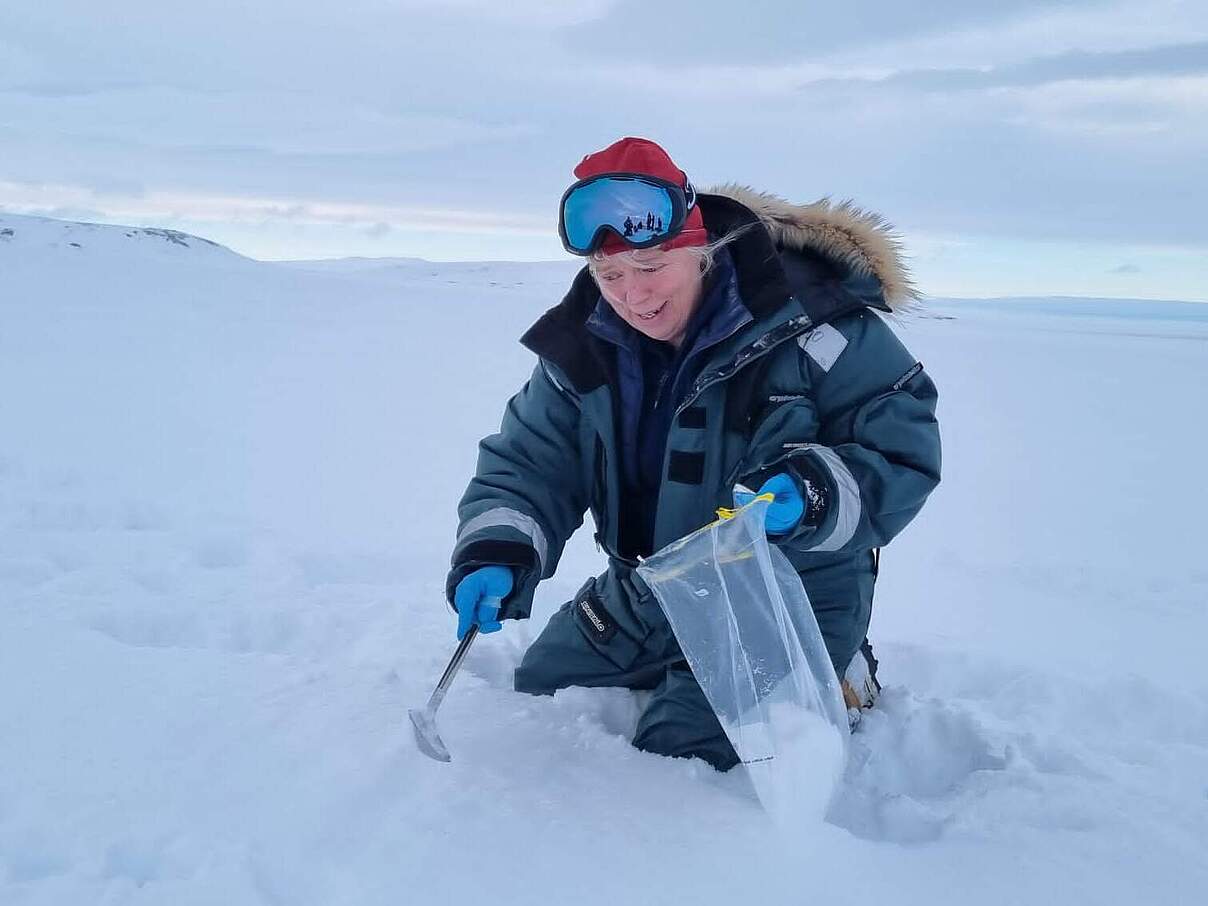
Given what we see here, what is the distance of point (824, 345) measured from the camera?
1.90 m

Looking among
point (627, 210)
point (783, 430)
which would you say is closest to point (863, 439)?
point (783, 430)

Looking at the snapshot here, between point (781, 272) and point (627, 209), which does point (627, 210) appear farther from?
point (781, 272)

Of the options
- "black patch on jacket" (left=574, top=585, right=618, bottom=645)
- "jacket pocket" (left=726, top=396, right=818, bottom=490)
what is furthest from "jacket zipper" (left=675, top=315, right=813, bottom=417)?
"black patch on jacket" (left=574, top=585, right=618, bottom=645)

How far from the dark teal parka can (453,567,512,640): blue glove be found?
3 centimetres

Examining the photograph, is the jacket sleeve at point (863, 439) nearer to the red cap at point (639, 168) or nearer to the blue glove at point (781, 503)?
the blue glove at point (781, 503)

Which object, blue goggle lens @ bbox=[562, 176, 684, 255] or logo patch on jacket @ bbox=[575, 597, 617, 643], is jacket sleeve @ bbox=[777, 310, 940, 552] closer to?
blue goggle lens @ bbox=[562, 176, 684, 255]

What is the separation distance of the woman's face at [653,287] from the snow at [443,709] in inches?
35.5

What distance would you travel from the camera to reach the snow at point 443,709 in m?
1.48

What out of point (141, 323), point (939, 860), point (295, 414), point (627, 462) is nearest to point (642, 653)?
point (627, 462)

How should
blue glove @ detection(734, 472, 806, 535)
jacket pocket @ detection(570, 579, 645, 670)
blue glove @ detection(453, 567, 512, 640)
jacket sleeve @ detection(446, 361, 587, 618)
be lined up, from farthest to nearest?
jacket pocket @ detection(570, 579, 645, 670)
jacket sleeve @ detection(446, 361, 587, 618)
blue glove @ detection(453, 567, 512, 640)
blue glove @ detection(734, 472, 806, 535)

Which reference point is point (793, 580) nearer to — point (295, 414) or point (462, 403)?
point (295, 414)

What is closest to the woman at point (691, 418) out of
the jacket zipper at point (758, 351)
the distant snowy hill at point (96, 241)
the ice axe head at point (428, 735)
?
the jacket zipper at point (758, 351)

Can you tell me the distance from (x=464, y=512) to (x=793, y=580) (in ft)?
2.54

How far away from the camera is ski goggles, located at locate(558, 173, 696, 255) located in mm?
1824
